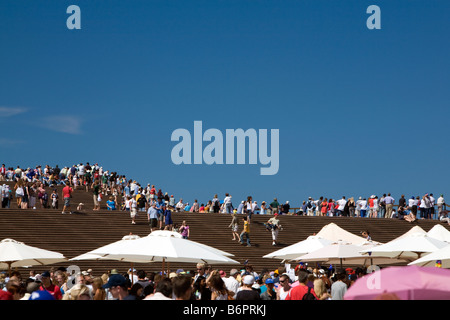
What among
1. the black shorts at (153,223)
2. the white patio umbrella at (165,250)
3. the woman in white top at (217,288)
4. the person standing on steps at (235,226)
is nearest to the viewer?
the woman in white top at (217,288)

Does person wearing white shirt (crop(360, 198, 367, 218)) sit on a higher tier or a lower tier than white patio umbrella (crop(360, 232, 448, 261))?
higher

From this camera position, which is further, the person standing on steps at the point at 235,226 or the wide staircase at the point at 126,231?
the person standing on steps at the point at 235,226

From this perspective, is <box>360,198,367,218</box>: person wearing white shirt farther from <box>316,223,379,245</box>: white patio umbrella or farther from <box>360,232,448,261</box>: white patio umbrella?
<box>360,232,448,261</box>: white patio umbrella

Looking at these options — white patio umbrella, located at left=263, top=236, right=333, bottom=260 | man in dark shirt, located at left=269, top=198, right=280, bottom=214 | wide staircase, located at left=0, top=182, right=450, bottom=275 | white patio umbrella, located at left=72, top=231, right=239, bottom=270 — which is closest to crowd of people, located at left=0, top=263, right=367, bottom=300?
white patio umbrella, located at left=72, top=231, right=239, bottom=270

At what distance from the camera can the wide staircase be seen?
28141mm

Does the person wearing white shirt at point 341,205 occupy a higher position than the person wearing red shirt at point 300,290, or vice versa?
the person wearing white shirt at point 341,205

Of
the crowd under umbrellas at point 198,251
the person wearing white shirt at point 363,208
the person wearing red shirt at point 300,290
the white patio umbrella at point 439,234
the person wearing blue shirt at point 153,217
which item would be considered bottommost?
the person wearing red shirt at point 300,290

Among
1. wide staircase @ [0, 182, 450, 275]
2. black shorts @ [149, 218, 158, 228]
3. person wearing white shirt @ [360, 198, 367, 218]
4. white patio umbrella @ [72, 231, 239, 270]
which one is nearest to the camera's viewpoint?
white patio umbrella @ [72, 231, 239, 270]

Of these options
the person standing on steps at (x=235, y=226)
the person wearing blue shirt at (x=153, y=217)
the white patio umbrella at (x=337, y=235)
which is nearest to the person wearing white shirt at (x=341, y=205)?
the person standing on steps at (x=235, y=226)

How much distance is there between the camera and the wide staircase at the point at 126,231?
28.1 metres

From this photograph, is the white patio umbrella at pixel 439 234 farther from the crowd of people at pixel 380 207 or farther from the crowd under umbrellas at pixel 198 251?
the crowd of people at pixel 380 207

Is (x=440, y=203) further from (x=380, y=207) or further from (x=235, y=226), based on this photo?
(x=235, y=226)
